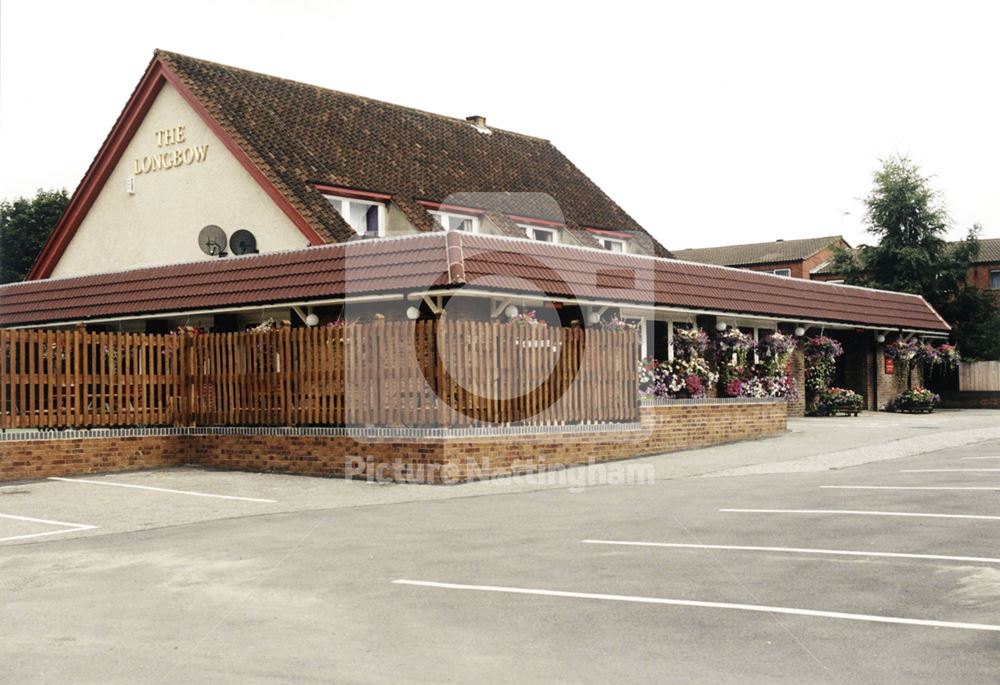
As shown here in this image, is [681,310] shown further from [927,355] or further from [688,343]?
[927,355]

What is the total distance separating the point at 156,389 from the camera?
61.8 feet

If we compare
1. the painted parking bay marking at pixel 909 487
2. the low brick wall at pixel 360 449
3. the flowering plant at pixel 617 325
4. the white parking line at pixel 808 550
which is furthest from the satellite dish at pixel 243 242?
the white parking line at pixel 808 550

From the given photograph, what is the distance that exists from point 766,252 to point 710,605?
7240cm

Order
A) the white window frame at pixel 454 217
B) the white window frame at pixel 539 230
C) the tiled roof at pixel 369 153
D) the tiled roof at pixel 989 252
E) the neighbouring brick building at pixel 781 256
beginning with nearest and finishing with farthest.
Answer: the tiled roof at pixel 369 153 → the white window frame at pixel 454 217 → the white window frame at pixel 539 230 → the tiled roof at pixel 989 252 → the neighbouring brick building at pixel 781 256

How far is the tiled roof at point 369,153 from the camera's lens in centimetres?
2789

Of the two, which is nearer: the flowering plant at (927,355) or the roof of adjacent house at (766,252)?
the flowering plant at (927,355)

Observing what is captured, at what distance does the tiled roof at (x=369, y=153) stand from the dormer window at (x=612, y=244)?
433 millimetres

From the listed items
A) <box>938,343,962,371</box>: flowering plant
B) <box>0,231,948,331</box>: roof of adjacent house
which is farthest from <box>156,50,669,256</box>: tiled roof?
<box>938,343,962,371</box>: flowering plant

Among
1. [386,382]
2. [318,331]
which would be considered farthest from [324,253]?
[386,382]

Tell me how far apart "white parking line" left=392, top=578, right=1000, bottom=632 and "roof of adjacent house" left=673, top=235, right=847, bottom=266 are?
67.5 meters

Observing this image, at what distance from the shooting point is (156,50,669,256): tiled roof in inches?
1098

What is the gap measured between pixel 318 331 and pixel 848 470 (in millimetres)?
8216

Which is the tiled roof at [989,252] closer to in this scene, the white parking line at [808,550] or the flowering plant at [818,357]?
the flowering plant at [818,357]

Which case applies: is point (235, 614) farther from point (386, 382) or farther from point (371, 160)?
point (371, 160)
